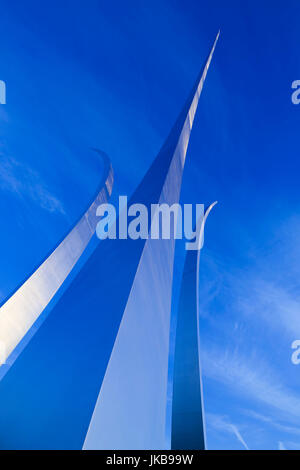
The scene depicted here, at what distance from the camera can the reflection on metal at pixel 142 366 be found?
4.57 meters

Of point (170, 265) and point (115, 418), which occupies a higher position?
point (170, 265)

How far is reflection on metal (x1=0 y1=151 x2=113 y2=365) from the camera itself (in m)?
6.00

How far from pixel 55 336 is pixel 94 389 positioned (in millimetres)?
1600

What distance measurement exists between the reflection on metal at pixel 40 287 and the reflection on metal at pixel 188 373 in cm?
461

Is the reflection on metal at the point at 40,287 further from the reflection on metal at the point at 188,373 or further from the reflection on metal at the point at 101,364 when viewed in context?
the reflection on metal at the point at 188,373

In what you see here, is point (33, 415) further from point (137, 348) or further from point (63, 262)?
point (63, 262)

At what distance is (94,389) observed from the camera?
4340 millimetres

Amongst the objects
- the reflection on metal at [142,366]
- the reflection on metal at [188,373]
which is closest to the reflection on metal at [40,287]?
the reflection on metal at [142,366]

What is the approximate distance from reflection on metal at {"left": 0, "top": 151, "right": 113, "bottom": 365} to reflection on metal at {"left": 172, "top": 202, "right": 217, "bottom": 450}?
4606 mm

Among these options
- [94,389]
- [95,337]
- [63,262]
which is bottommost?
[94,389]

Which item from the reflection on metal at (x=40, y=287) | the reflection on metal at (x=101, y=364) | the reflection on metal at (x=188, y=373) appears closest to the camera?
the reflection on metal at (x=101, y=364)

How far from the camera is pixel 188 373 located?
9945mm

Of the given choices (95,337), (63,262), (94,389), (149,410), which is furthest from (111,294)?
(63,262)

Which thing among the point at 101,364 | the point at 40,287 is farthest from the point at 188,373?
the point at 101,364
